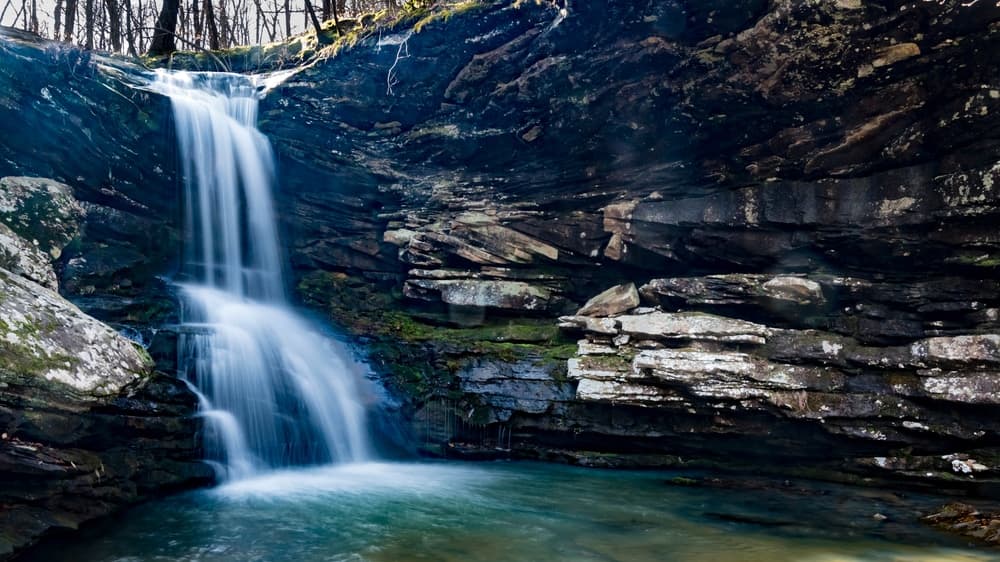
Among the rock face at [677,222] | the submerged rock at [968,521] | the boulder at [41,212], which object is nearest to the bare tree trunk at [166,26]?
the rock face at [677,222]

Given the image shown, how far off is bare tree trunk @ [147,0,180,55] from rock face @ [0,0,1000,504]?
2.78 metres

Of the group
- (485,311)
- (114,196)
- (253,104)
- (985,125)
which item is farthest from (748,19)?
(114,196)

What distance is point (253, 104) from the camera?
1151cm

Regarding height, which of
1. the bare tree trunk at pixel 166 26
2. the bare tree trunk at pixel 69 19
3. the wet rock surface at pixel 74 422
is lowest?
the wet rock surface at pixel 74 422

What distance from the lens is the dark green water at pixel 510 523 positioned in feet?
18.0

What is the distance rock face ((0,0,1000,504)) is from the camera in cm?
801

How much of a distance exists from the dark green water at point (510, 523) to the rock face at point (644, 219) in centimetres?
116

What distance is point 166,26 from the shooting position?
13289 mm

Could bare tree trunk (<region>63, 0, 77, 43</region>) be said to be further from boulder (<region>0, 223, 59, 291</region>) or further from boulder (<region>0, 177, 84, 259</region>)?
boulder (<region>0, 223, 59, 291</region>)

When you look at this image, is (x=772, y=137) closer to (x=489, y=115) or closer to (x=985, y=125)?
(x=985, y=125)

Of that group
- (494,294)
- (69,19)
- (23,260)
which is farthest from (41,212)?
(69,19)

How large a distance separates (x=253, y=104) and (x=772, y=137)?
942 centimetres

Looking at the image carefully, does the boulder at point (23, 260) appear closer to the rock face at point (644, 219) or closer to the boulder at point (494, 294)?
the rock face at point (644, 219)

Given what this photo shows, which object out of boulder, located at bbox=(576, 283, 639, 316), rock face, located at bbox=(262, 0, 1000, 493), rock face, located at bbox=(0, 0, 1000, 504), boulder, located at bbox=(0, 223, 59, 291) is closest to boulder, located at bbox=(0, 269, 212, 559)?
boulder, located at bbox=(0, 223, 59, 291)
